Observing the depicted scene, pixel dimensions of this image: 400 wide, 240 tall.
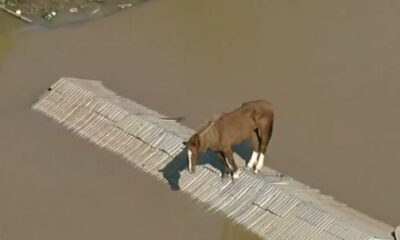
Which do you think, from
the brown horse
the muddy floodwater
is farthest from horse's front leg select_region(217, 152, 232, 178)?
the muddy floodwater

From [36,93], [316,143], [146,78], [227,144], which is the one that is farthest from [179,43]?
[227,144]

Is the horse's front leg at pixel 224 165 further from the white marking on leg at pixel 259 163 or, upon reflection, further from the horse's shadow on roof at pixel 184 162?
the white marking on leg at pixel 259 163

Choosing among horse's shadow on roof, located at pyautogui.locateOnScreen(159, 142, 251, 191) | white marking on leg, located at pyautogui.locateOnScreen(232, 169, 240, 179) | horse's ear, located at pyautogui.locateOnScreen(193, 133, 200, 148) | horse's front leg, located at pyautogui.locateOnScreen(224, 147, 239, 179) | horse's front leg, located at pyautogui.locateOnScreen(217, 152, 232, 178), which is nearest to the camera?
horse's ear, located at pyautogui.locateOnScreen(193, 133, 200, 148)

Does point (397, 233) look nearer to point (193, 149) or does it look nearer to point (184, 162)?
point (193, 149)

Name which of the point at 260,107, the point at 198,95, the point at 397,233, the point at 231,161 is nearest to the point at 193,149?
the point at 231,161

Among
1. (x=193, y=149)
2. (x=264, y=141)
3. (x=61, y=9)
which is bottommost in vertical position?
(x=264, y=141)

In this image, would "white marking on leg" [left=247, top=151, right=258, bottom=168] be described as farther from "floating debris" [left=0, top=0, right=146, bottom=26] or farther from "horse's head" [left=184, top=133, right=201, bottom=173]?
"floating debris" [left=0, top=0, right=146, bottom=26]
